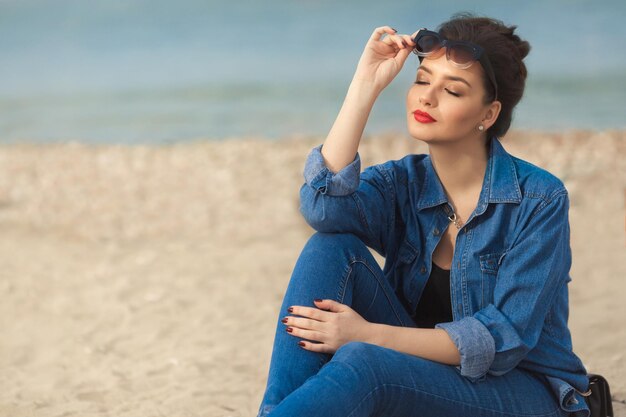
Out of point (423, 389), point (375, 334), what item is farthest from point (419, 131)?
point (423, 389)

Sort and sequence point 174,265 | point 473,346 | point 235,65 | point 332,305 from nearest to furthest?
1. point 473,346
2. point 332,305
3. point 174,265
4. point 235,65

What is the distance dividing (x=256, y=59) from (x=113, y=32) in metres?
2.65

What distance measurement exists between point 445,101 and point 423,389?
2.40 ft

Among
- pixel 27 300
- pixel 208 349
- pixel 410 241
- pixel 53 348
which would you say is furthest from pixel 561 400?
pixel 27 300

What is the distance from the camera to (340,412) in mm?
1982

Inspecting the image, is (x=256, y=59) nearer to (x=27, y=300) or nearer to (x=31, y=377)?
(x=27, y=300)

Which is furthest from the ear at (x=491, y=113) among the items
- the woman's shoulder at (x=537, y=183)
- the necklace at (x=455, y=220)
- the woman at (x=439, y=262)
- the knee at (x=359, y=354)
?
the knee at (x=359, y=354)

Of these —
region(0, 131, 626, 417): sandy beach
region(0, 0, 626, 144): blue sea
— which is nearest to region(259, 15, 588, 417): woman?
region(0, 131, 626, 417): sandy beach

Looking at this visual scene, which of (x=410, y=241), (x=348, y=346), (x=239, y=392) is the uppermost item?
(x=410, y=241)

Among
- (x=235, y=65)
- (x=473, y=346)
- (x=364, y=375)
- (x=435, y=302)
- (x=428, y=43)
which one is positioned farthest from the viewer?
(x=235, y=65)

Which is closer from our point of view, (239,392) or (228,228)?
(239,392)

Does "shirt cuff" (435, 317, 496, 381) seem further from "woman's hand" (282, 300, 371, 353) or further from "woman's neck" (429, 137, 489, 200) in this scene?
"woman's neck" (429, 137, 489, 200)

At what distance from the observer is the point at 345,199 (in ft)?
7.97

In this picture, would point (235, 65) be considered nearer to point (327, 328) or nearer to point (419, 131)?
point (419, 131)
